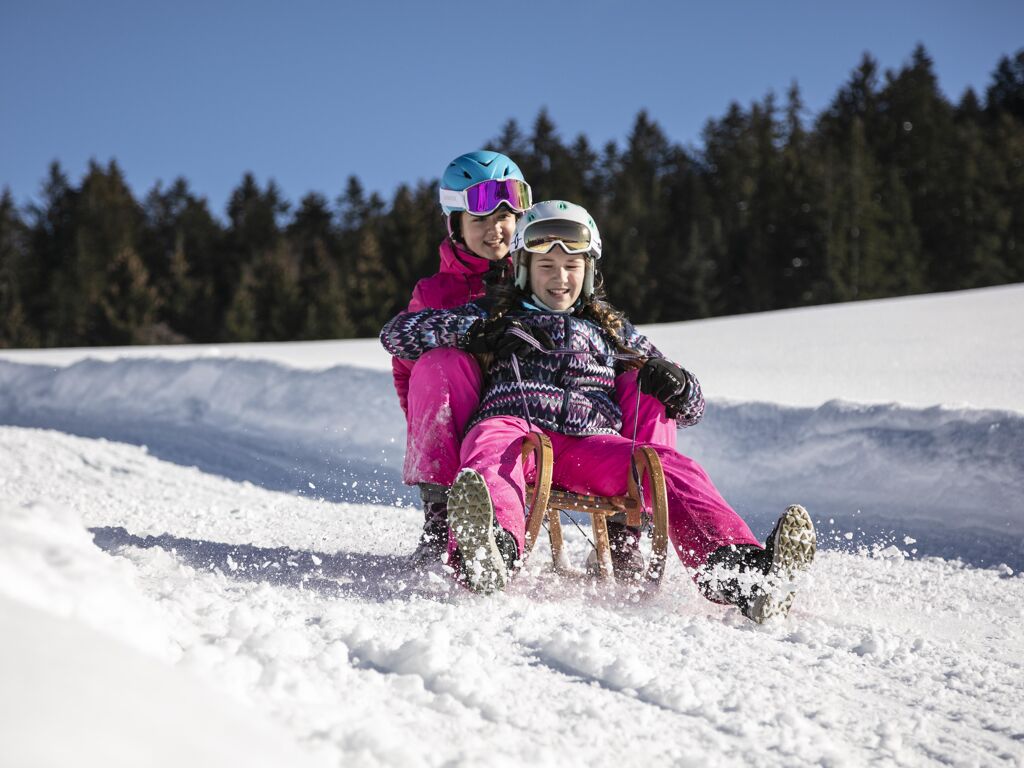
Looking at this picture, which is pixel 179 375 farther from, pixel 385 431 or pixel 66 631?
pixel 66 631

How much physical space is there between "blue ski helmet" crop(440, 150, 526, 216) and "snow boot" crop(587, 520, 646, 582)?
1409mm

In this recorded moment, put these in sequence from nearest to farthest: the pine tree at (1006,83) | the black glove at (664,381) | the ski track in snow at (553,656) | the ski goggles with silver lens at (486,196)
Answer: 1. the ski track in snow at (553,656)
2. the black glove at (664,381)
3. the ski goggles with silver lens at (486,196)
4. the pine tree at (1006,83)

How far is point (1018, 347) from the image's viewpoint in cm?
688

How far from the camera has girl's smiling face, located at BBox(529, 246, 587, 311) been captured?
3238 millimetres

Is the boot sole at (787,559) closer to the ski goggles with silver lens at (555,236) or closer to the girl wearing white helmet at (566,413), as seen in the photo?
the girl wearing white helmet at (566,413)

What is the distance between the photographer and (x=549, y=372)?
10.3ft

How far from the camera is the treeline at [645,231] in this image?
3597cm

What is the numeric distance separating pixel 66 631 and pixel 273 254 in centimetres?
4087

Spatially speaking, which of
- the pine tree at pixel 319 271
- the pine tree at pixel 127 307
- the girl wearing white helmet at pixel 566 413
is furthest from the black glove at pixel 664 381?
the pine tree at pixel 127 307

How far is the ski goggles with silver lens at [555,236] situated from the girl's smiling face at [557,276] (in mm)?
37

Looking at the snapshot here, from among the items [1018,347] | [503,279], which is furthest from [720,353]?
[503,279]

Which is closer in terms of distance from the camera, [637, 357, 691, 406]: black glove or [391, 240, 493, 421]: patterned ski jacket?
[637, 357, 691, 406]: black glove

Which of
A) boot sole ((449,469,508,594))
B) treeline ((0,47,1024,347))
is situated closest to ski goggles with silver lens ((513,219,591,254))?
boot sole ((449,469,508,594))

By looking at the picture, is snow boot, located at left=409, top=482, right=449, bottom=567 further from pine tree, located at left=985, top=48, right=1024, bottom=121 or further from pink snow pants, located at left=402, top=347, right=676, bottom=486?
pine tree, located at left=985, top=48, right=1024, bottom=121
